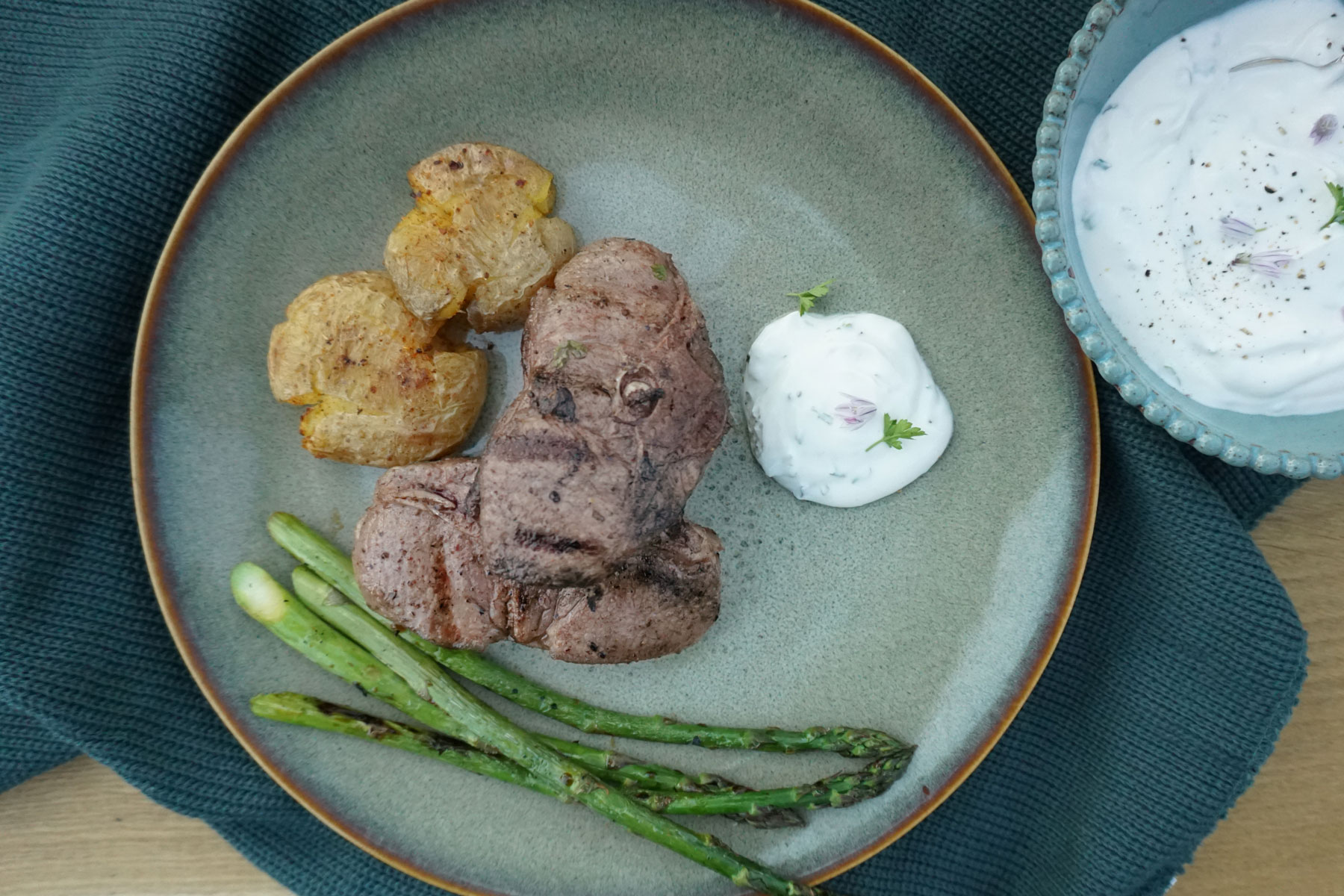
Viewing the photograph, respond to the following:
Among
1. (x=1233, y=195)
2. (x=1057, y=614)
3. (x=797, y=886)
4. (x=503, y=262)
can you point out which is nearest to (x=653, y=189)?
(x=503, y=262)

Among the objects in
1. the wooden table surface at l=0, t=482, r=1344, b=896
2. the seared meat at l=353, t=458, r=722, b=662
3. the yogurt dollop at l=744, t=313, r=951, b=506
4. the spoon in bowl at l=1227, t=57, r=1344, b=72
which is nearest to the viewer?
the spoon in bowl at l=1227, t=57, r=1344, b=72

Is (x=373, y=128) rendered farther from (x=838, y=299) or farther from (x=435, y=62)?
(x=838, y=299)

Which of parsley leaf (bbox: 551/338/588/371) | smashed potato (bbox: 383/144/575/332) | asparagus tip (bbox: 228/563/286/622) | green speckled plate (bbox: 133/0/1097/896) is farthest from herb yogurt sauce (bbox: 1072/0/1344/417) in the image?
asparagus tip (bbox: 228/563/286/622)

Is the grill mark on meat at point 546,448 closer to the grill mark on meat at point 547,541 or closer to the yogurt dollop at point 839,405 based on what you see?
the grill mark on meat at point 547,541

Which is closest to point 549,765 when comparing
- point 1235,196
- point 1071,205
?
point 1071,205

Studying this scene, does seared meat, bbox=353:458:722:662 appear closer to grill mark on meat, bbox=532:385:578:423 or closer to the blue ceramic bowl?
grill mark on meat, bbox=532:385:578:423

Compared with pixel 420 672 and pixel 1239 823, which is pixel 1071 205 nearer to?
pixel 1239 823
